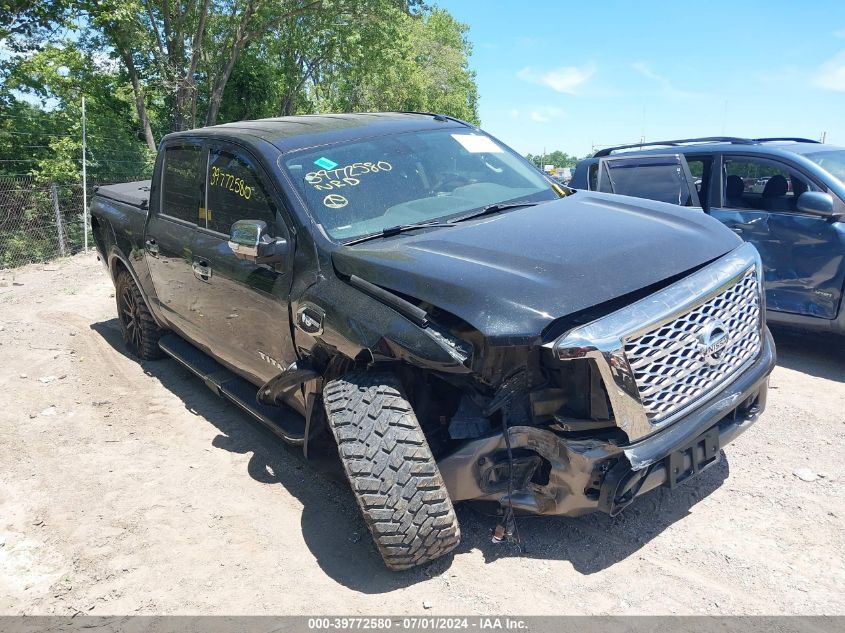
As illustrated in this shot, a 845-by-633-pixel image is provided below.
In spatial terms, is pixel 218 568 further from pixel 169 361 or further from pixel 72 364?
pixel 72 364

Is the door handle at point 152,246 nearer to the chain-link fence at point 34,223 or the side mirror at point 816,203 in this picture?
the side mirror at point 816,203

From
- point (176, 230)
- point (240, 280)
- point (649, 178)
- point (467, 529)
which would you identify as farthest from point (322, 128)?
point (649, 178)

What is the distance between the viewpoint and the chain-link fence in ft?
37.4

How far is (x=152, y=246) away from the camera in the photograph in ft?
16.3

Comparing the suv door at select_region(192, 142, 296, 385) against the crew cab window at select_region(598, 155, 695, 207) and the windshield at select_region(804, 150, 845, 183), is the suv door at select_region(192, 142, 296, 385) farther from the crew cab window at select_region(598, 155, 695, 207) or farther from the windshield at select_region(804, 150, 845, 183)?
the windshield at select_region(804, 150, 845, 183)

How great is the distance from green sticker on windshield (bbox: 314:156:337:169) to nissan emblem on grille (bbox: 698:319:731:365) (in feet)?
6.88

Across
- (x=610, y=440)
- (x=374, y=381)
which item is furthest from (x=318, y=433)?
(x=610, y=440)

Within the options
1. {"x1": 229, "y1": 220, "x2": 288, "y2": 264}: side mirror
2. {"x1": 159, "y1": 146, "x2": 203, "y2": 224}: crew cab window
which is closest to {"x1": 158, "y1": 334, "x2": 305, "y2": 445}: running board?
{"x1": 229, "y1": 220, "x2": 288, "y2": 264}: side mirror

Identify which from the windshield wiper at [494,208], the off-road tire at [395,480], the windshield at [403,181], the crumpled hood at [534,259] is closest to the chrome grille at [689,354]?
the crumpled hood at [534,259]

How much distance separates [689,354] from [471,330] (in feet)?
3.00

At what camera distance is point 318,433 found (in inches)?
128

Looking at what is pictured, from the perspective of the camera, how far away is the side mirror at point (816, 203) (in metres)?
4.97

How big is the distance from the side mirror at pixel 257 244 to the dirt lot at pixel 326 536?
43.1 inches

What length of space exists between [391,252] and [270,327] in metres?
0.96
